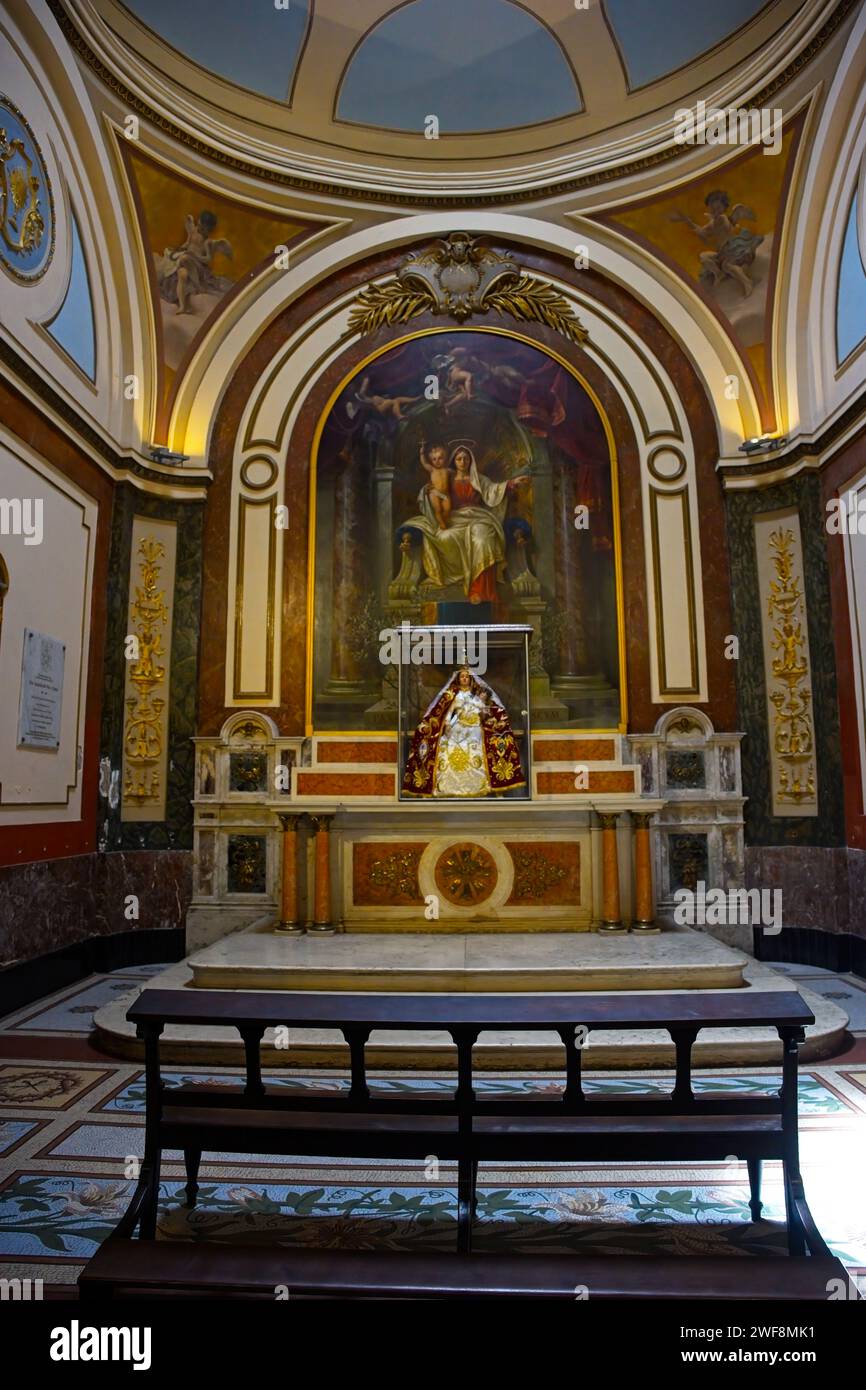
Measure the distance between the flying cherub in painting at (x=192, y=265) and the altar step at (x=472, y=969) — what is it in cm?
760

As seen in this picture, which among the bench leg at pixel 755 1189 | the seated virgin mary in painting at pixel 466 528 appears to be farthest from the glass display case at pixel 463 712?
the bench leg at pixel 755 1189

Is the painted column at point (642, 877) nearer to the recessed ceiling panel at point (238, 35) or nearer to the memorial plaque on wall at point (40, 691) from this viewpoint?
the memorial plaque on wall at point (40, 691)

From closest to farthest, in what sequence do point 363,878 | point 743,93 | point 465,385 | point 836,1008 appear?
Result: point 836,1008, point 363,878, point 743,93, point 465,385

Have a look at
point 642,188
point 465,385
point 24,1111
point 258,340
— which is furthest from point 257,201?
point 24,1111

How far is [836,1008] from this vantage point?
21.5ft

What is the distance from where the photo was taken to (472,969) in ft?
21.3

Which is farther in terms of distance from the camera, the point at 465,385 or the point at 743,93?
the point at 465,385

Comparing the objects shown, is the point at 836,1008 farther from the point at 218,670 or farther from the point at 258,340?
the point at 258,340

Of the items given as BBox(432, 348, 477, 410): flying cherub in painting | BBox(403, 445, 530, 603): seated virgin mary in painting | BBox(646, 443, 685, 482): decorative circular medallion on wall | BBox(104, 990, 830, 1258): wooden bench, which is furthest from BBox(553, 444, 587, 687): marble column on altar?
BBox(104, 990, 830, 1258): wooden bench

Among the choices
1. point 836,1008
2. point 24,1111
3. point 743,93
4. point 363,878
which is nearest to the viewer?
point 24,1111

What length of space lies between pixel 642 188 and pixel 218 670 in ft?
24.9

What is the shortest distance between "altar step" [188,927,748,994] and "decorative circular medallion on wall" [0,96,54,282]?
617 cm

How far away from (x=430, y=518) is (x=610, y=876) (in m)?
4.73
